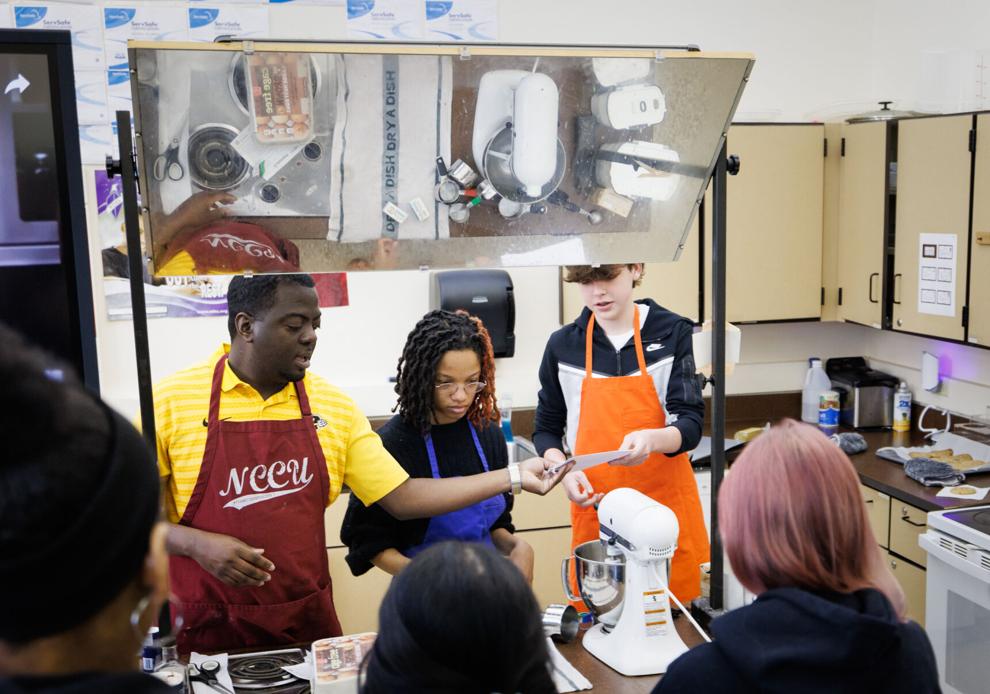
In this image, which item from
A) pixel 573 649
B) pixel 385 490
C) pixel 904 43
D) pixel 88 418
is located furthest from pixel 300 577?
pixel 904 43

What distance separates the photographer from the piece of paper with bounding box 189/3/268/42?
3428 millimetres

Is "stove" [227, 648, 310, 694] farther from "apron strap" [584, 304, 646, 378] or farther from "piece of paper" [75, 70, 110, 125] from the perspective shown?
"piece of paper" [75, 70, 110, 125]

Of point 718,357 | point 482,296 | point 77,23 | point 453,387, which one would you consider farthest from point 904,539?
point 77,23

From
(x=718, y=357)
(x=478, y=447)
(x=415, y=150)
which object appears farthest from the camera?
(x=478, y=447)

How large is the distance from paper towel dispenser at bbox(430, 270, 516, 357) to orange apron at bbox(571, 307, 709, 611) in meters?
0.99

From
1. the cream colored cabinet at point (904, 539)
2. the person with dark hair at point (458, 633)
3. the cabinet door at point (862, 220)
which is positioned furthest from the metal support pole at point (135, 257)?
the cabinet door at point (862, 220)

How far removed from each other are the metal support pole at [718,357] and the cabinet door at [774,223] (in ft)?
5.56

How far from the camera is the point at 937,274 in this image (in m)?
3.37

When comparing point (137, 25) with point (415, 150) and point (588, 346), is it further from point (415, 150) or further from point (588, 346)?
point (415, 150)

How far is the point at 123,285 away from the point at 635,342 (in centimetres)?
195

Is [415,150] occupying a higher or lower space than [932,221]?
higher

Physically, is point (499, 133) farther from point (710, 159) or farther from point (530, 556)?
point (530, 556)

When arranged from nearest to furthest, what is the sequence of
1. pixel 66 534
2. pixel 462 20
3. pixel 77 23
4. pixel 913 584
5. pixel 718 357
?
pixel 66 534, pixel 718 357, pixel 913 584, pixel 77 23, pixel 462 20

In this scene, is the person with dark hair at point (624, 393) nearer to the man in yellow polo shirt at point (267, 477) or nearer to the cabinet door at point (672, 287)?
the man in yellow polo shirt at point (267, 477)
